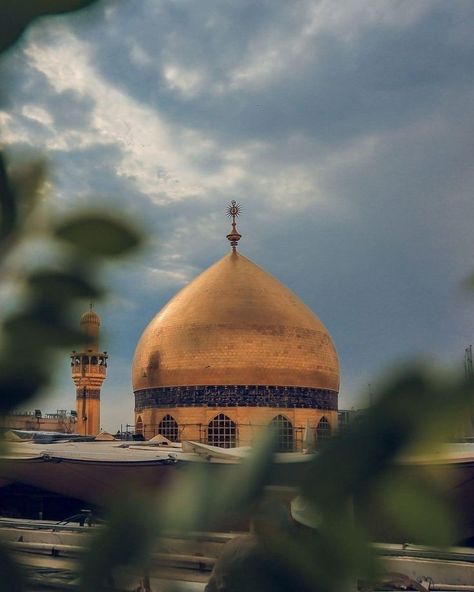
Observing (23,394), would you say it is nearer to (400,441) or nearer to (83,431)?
(400,441)

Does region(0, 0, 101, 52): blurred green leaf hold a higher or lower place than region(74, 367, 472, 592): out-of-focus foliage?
higher

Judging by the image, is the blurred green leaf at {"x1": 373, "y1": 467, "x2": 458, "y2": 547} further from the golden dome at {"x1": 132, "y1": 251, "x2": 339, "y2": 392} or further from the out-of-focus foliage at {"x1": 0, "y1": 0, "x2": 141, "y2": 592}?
the golden dome at {"x1": 132, "y1": 251, "x2": 339, "y2": 392}

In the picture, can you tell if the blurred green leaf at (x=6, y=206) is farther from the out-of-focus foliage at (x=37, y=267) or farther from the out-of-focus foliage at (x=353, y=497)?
the out-of-focus foliage at (x=353, y=497)

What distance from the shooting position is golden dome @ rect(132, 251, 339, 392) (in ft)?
52.0

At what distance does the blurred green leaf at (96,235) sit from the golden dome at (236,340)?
14383 millimetres

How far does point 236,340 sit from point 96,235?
600 inches

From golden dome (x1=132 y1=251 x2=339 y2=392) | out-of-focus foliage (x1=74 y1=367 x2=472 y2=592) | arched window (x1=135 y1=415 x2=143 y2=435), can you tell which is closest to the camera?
out-of-focus foliage (x1=74 y1=367 x2=472 y2=592)

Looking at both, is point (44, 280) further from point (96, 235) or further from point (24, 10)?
point (24, 10)

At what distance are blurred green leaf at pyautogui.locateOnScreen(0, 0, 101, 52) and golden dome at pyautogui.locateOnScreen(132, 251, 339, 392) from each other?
14423 mm

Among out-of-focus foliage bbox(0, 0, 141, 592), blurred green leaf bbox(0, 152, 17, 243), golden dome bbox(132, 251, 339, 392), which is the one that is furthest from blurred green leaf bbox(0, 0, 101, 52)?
golden dome bbox(132, 251, 339, 392)

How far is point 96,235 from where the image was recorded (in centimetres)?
71

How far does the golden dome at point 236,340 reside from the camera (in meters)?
15.8

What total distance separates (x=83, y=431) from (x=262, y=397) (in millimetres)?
4939

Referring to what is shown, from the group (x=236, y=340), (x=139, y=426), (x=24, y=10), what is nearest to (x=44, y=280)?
(x=24, y=10)
